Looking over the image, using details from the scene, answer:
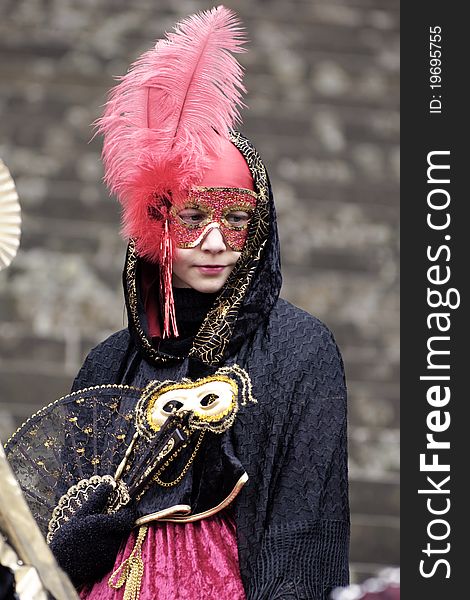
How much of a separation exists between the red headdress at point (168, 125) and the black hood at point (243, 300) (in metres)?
0.08

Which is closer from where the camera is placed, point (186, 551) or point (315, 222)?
point (186, 551)

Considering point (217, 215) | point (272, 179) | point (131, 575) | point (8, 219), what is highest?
point (272, 179)

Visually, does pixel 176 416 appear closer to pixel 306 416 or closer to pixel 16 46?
pixel 306 416

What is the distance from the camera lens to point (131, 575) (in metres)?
3.82

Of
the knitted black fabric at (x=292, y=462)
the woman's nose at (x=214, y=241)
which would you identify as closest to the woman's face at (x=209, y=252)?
the woman's nose at (x=214, y=241)

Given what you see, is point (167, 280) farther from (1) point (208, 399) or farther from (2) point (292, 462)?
(2) point (292, 462)

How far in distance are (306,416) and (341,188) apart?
17.8ft

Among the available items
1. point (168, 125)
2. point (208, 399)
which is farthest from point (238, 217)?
point (208, 399)

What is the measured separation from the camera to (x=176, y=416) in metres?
3.96

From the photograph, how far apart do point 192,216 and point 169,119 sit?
0.93 feet

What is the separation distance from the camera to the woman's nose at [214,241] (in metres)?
4.04

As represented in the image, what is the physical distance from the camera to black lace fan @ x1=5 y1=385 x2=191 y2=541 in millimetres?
3924

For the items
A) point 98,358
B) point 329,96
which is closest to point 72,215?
point 329,96

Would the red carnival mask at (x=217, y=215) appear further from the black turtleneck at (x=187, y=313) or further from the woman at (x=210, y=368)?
the black turtleneck at (x=187, y=313)
